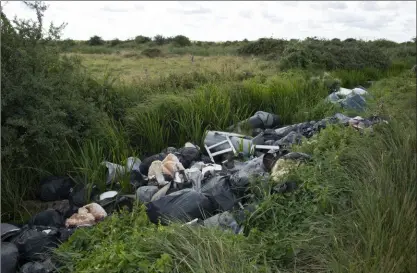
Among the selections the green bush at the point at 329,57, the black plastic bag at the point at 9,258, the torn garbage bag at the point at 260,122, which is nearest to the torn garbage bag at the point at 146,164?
the torn garbage bag at the point at 260,122

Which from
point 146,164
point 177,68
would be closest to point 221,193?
point 146,164

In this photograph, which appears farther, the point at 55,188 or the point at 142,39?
the point at 142,39

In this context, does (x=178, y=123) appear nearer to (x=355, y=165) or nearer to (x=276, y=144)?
(x=276, y=144)

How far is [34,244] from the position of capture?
3.86 meters

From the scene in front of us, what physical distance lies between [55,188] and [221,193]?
1.89 meters

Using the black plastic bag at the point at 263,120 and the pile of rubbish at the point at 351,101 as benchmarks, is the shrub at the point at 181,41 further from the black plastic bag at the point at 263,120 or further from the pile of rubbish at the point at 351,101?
the black plastic bag at the point at 263,120

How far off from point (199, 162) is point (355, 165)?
2.10 m

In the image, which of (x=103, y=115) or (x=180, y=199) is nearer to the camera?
(x=180, y=199)

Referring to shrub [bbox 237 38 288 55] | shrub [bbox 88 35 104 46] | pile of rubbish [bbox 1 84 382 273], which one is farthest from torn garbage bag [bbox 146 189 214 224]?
shrub [bbox 88 35 104 46]

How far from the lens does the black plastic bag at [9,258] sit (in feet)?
12.0

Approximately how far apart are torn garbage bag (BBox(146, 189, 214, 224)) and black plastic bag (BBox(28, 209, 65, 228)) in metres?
0.87

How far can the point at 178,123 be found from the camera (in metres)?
7.01

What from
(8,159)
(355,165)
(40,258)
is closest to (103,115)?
(8,159)

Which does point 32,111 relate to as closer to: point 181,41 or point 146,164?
point 146,164
